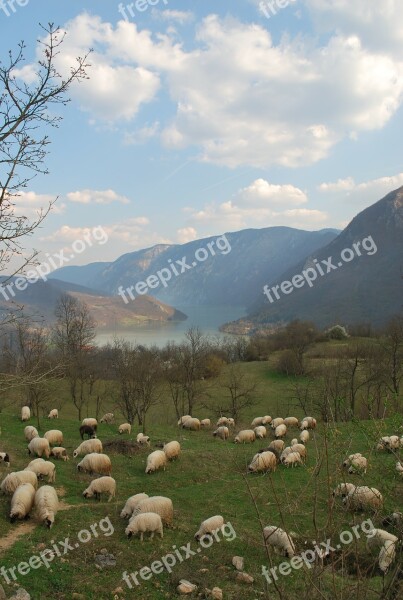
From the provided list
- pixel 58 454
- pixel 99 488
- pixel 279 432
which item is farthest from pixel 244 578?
pixel 279 432

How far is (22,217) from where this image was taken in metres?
7.59

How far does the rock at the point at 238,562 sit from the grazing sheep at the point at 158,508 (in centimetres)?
242

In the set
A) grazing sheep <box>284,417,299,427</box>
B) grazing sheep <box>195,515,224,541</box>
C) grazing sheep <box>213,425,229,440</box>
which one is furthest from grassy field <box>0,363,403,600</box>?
grazing sheep <box>284,417,299,427</box>

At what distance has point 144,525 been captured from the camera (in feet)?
36.4

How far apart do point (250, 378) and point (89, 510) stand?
133 ft

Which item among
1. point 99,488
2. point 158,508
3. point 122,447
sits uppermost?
point 99,488

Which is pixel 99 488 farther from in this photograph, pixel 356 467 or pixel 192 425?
pixel 192 425

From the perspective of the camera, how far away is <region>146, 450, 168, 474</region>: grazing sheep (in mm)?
17469

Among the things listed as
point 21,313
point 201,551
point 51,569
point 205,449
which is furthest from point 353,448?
point 21,313

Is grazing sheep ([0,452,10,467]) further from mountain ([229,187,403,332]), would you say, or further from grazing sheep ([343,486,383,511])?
mountain ([229,187,403,332])

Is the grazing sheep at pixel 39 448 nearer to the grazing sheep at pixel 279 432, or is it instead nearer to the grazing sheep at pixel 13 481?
the grazing sheep at pixel 13 481

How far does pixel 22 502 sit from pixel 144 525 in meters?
3.47

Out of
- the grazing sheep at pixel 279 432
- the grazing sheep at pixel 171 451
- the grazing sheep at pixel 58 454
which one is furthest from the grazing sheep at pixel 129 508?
the grazing sheep at pixel 279 432

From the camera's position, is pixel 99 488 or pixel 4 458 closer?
pixel 99 488
